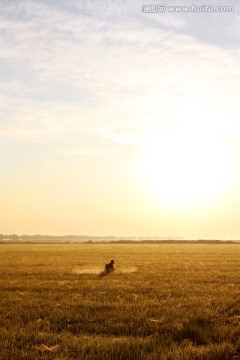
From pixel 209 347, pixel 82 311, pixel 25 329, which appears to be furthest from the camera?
Result: pixel 82 311

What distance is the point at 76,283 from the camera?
23.5 meters

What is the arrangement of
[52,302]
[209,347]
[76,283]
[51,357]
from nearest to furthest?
[51,357]
[209,347]
[52,302]
[76,283]

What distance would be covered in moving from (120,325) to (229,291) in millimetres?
9659

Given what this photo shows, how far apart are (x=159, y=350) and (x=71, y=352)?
2.04 metres

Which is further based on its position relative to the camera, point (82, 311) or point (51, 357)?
point (82, 311)

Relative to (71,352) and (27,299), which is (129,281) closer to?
(27,299)

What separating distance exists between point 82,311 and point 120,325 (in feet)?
8.84

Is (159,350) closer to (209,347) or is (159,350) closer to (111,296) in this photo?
(209,347)

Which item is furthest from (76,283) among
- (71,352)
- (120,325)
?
(71,352)

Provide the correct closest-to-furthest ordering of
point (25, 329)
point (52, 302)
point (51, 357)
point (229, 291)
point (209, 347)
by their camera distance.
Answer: point (51, 357)
point (209, 347)
point (25, 329)
point (52, 302)
point (229, 291)

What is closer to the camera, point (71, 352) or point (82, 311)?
point (71, 352)

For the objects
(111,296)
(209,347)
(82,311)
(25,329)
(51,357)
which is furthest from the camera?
(111,296)

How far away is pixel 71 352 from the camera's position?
32.1ft

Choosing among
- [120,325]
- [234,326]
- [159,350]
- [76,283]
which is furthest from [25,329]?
[76,283]
